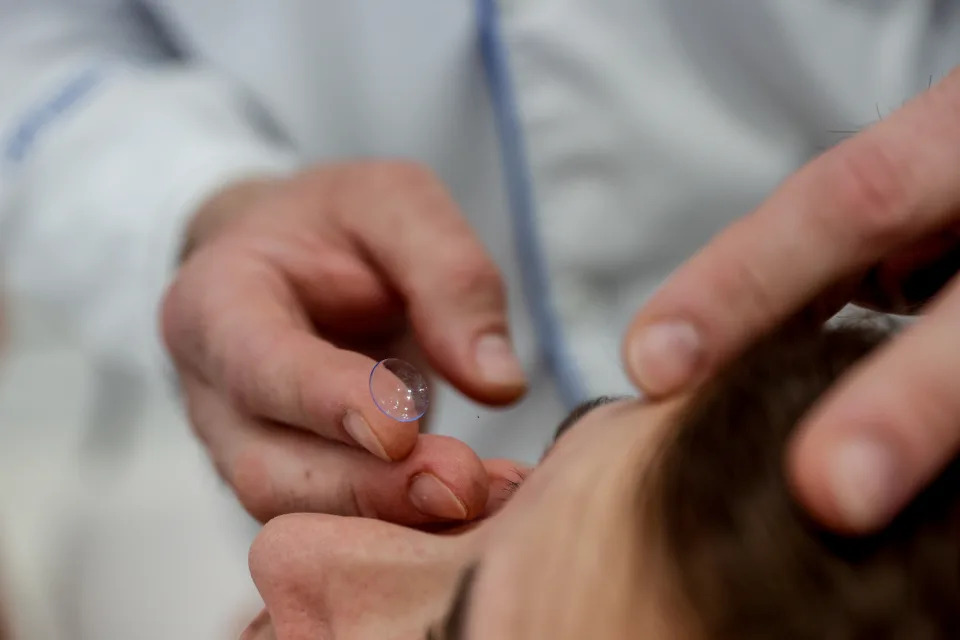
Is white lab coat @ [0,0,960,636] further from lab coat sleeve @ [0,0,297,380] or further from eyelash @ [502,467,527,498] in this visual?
eyelash @ [502,467,527,498]

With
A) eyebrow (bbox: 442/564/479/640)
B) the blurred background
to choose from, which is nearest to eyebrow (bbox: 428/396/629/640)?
eyebrow (bbox: 442/564/479/640)

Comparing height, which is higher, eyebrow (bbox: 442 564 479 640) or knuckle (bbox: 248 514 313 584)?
knuckle (bbox: 248 514 313 584)

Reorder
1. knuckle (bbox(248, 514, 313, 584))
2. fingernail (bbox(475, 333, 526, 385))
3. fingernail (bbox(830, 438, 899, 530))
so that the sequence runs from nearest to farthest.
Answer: fingernail (bbox(830, 438, 899, 530)) → knuckle (bbox(248, 514, 313, 584)) → fingernail (bbox(475, 333, 526, 385))

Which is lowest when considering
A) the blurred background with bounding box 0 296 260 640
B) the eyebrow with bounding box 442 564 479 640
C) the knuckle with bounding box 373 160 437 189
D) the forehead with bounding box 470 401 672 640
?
the blurred background with bounding box 0 296 260 640

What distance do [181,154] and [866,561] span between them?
52 cm

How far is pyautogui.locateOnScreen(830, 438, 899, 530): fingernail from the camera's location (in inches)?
7.7

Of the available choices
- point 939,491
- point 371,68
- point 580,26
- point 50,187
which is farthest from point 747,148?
point 50,187

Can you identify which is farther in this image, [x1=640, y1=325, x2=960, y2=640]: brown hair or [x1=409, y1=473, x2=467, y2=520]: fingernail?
[x1=409, y1=473, x2=467, y2=520]: fingernail

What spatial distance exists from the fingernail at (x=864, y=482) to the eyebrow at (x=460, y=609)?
0.39 feet

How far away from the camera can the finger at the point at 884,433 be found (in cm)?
20

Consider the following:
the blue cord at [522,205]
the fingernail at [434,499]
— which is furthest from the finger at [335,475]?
the blue cord at [522,205]

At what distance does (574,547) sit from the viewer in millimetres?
240

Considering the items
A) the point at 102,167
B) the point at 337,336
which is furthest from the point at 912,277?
the point at 102,167

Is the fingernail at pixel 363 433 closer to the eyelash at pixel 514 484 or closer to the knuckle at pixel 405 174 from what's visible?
the eyelash at pixel 514 484
